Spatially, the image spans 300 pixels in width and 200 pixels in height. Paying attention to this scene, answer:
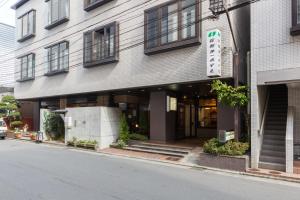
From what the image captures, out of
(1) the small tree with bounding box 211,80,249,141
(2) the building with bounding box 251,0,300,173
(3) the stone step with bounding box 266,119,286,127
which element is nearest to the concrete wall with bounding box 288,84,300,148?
(2) the building with bounding box 251,0,300,173

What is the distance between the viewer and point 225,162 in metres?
12.1

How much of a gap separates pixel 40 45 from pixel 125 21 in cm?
1120

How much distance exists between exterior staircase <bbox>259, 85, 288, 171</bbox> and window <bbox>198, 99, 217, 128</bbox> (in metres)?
5.60

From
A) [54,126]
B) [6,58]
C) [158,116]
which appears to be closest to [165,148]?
[158,116]

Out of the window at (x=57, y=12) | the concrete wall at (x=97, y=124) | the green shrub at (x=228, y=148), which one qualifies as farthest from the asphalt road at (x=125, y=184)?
the window at (x=57, y=12)

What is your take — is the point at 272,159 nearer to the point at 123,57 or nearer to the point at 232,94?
the point at 232,94

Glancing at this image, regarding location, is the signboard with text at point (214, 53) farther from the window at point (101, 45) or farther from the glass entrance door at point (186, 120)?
the glass entrance door at point (186, 120)

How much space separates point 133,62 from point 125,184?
890 centimetres

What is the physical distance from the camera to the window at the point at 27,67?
2625 cm

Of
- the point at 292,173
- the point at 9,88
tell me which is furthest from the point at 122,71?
the point at 9,88

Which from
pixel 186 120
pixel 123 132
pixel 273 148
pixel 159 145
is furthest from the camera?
pixel 186 120

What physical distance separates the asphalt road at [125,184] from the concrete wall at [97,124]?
5712mm

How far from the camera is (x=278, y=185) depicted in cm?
962

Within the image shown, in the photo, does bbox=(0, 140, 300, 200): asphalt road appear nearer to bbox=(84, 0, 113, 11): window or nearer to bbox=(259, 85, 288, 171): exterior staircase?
bbox=(259, 85, 288, 171): exterior staircase
